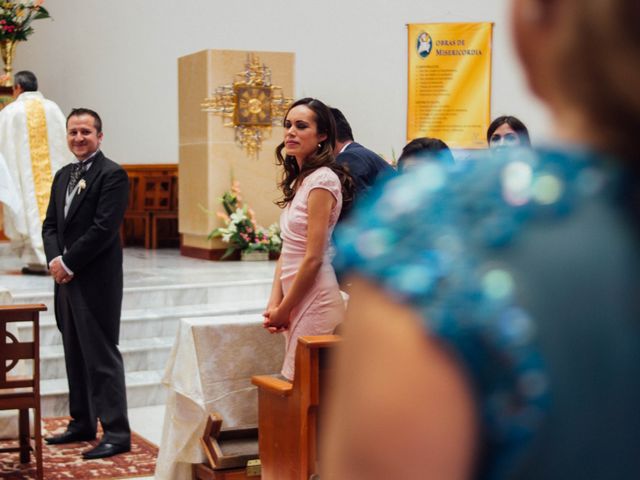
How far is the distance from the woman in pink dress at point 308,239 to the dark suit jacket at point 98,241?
4.65ft

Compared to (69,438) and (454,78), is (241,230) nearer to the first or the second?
(454,78)

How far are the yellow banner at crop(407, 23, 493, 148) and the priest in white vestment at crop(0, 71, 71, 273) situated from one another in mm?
3228

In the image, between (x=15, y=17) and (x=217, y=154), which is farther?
(x=15, y=17)

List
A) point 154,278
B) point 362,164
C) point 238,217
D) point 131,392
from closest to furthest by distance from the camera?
point 362,164, point 131,392, point 154,278, point 238,217

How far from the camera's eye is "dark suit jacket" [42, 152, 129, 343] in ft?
16.4

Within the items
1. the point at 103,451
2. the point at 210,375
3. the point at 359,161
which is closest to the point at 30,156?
the point at 103,451

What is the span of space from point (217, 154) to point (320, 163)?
6009 mm

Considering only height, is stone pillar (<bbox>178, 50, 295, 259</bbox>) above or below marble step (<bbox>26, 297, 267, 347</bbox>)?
above

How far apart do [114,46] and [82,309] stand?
8559 mm

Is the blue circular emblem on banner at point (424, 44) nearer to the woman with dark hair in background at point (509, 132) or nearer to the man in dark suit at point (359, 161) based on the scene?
the man in dark suit at point (359, 161)

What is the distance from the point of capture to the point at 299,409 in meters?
3.54

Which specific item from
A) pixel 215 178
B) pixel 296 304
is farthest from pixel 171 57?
pixel 296 304

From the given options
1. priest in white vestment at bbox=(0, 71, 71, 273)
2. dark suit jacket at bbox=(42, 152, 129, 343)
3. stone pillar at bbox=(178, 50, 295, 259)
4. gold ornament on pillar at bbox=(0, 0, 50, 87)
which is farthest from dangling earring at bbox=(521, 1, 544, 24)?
gold ornament on pillar at bbox=(0, 0, 50, 87)

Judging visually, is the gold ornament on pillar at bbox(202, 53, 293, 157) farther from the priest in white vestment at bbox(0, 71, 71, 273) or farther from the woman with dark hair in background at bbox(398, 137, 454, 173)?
the woman with dark hair in background at bbox(398, 137, 454, 173)
